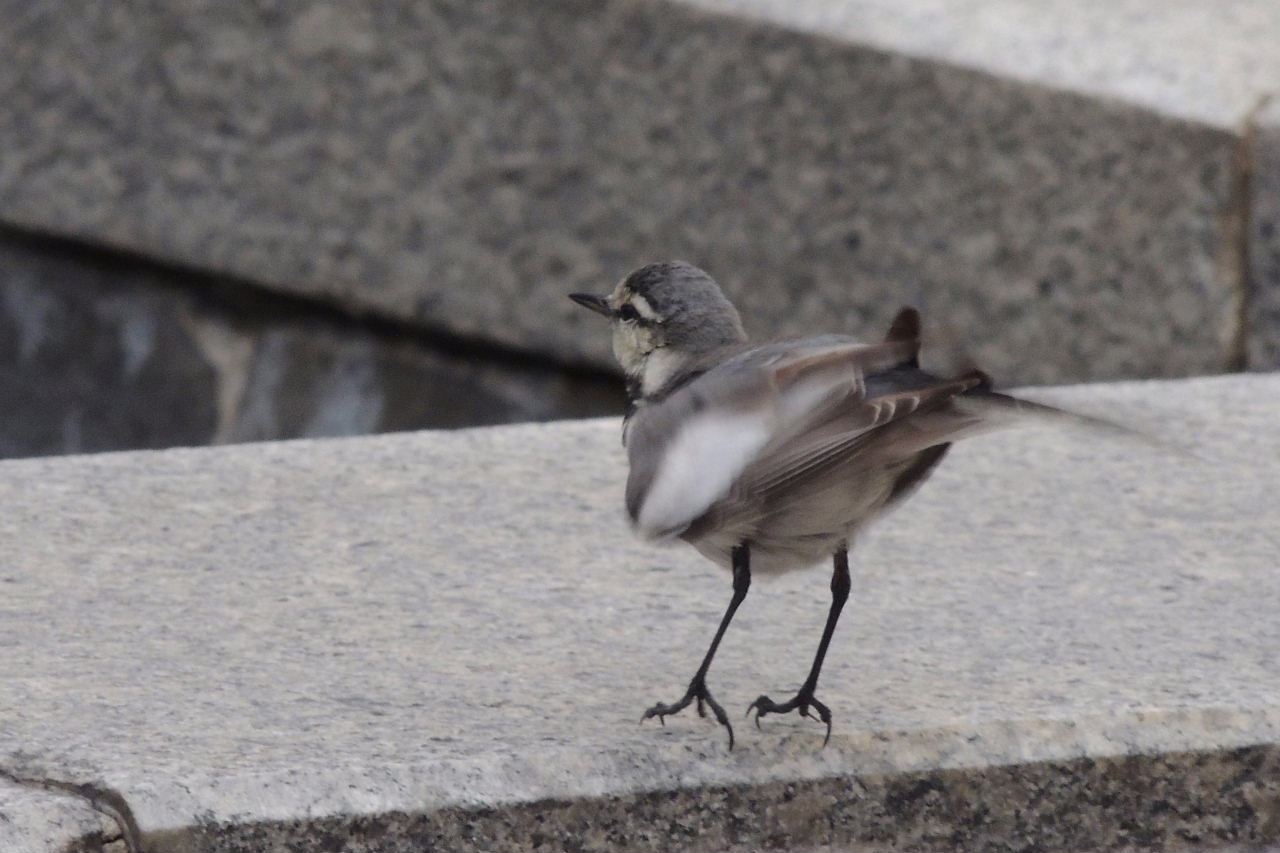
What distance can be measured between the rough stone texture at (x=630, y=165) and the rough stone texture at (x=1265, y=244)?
0.21ft

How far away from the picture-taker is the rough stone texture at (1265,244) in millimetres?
5352

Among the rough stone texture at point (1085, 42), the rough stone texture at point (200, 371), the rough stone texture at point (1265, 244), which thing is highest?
the rough stone texture at point (1085, 42)

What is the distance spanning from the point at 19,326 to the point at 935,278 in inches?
115

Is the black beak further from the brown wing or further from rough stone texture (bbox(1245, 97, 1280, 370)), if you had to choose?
rough stone texture (bbox(1245, 97, 1280, 370))

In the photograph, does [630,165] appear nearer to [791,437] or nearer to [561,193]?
[561,193]

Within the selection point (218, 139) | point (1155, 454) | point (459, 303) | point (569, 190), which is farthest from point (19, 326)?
point (1155, 454)

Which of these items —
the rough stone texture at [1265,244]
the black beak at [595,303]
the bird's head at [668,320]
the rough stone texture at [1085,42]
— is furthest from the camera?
the rough stone texture at [1085,42]

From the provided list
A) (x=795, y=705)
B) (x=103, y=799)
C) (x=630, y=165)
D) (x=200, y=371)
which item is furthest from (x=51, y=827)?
(x=200, y=371)

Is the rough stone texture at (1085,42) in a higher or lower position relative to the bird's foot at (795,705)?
higher

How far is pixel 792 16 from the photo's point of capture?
223 inches

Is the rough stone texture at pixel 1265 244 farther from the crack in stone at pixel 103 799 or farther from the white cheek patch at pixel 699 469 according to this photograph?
the crack in stone at pixel 103 799

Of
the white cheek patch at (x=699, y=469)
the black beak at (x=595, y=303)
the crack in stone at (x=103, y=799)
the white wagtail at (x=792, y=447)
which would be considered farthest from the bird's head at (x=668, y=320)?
the crack in stone at (x=103, y=799)

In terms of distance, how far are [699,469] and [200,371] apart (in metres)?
3.86

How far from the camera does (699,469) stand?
110 inches
